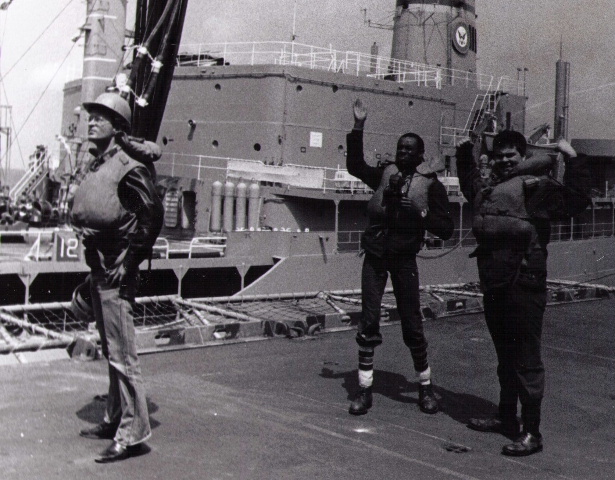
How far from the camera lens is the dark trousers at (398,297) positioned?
4.47m

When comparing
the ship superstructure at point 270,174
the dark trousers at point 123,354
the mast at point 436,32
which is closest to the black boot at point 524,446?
the dark trousers at point 123,354

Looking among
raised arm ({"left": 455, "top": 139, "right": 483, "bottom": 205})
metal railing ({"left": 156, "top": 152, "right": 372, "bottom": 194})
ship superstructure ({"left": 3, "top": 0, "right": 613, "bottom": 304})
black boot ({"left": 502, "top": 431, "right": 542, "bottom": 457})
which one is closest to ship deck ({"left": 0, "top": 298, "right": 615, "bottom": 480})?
black boot ({"left": 502, "top": 431, "right": 542, "bottom": 457})

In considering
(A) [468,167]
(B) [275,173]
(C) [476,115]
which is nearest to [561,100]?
(C) [476,115]

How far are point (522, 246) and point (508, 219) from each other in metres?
0.16

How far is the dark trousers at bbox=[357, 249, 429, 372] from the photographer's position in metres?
4.47

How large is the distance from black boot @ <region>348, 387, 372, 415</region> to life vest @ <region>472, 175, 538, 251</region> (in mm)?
1167

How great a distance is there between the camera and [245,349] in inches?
238

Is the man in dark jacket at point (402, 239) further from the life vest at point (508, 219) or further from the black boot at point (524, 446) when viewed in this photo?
the black boot at point (524, 446)

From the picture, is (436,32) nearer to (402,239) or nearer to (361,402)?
(402,239)

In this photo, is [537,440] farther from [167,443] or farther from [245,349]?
[245,349]

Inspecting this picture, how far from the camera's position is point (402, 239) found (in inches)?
176

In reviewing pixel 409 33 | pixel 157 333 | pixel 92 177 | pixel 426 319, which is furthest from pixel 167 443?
pixel 409 33

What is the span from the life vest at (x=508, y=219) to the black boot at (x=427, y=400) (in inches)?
41.5

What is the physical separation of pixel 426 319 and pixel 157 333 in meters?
3.33
